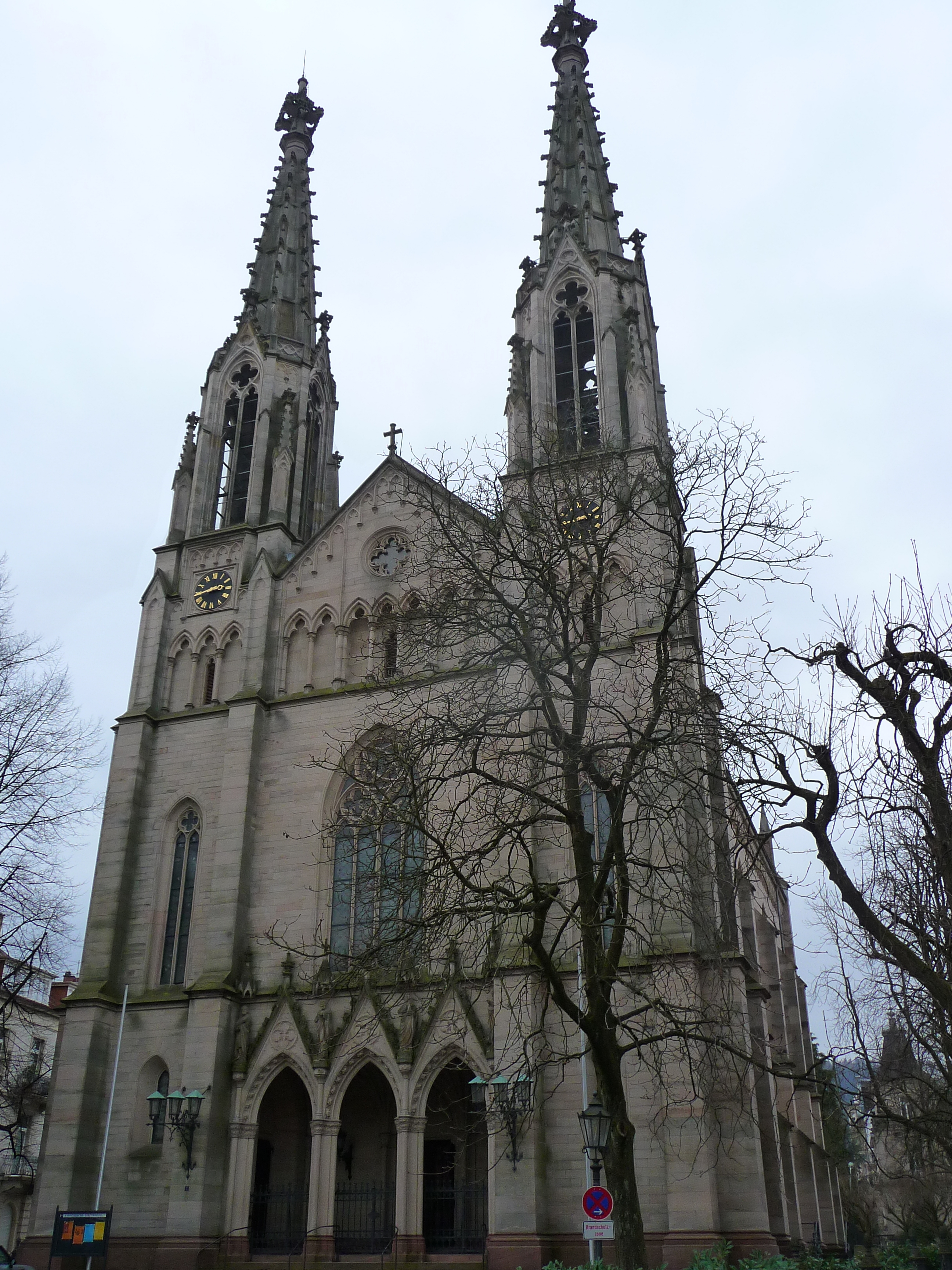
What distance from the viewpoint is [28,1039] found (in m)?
47.7

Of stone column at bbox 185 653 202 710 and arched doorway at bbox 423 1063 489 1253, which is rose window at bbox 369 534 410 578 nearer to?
stone column at bbox 185 653 202 710

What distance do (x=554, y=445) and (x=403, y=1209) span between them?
14396 mm

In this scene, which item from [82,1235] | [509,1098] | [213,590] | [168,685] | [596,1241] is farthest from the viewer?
[213,590]

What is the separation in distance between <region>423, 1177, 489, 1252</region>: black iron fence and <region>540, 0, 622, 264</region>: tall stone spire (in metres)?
23.9

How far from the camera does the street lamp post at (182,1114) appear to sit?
21.8 meters

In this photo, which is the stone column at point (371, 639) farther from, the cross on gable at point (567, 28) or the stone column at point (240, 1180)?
the cross on gable at point (567, 28)

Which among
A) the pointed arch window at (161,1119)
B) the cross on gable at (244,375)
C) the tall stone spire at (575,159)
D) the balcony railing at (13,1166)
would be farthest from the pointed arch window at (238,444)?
the balcony railing at (13,1166)

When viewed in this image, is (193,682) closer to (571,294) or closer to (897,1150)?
(571,294)

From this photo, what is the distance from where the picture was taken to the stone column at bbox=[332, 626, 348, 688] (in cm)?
2677

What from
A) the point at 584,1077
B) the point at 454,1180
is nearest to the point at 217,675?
the point at 454,1180

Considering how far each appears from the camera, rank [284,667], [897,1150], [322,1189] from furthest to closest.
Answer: [897,1150] → [284,667] → [322,1189]

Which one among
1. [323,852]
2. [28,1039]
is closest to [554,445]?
[323,852]

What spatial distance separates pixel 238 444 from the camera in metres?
32.7

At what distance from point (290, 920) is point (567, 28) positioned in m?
31.4
